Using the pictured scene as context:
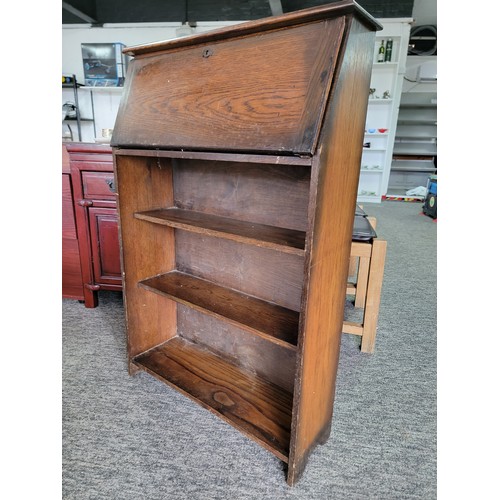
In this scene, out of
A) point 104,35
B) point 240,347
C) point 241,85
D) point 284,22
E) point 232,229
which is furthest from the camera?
point 104,35

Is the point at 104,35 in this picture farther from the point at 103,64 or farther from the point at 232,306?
the point at 232,306

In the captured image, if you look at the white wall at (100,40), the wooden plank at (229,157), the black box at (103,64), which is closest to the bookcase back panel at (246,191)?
the wooden plank at (229,157)

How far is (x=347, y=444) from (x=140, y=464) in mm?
734

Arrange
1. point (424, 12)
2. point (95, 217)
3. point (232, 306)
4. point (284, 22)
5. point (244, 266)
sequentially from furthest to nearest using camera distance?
point (424, 12), point (95, 217), point (244, 266), point (232, 306), point (284, 22)

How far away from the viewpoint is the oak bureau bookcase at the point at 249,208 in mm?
932

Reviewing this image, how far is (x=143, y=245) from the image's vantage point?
5.23ft

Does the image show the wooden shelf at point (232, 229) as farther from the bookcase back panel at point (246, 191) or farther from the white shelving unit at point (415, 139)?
the white shelving unit at point (415, 139)

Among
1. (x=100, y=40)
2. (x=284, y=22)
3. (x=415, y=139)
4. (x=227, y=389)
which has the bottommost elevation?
(x=227, y=389)

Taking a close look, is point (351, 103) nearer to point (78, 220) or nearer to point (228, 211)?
point (228, 211)

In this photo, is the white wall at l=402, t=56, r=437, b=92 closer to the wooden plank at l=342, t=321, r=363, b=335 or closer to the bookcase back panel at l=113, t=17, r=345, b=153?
the wooden plank at l=342, t=321, r=363, b=335

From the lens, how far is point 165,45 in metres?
1.25

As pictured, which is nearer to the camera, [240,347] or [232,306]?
[232,306]

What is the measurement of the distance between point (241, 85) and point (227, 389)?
112cm

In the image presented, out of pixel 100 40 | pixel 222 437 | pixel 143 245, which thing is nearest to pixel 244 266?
pixel 143 245
